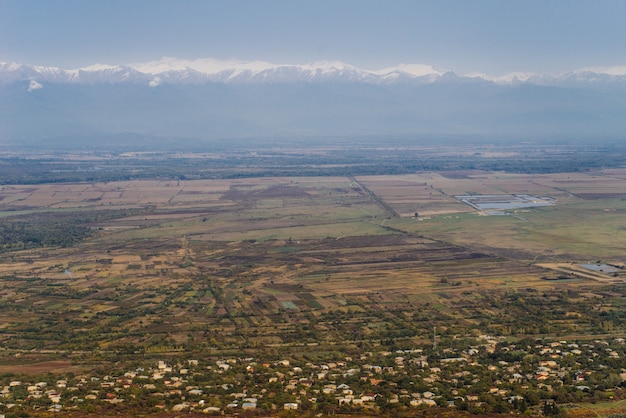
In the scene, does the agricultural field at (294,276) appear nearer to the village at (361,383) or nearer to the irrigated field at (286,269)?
the irrigated field at (286,269)

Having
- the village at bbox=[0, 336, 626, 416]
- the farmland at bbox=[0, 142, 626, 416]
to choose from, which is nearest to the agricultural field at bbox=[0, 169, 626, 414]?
the farmland at bbox=[0, 142, 626, 416]

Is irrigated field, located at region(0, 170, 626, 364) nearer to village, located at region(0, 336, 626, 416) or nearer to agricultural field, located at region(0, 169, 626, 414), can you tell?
agricultural field, located at region(0, 169, 626, 414)

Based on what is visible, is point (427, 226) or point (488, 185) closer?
point (427, 226)

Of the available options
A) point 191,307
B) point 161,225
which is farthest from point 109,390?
point 161,225

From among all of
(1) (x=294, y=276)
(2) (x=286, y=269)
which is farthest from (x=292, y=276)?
(2) (x=286, y=269)

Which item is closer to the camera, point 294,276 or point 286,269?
point 294,276

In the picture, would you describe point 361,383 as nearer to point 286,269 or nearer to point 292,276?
point 292,276

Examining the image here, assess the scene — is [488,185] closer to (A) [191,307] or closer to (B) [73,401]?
(A) [191,307]
